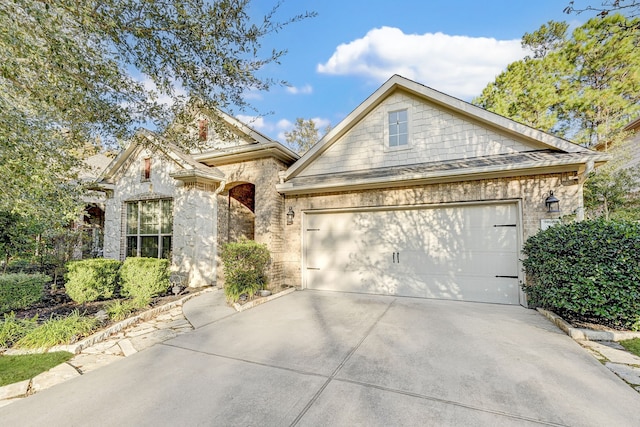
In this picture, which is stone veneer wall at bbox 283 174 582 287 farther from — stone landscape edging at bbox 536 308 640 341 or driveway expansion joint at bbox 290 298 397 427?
driveway expansion joint at bbox 290 298 397 427

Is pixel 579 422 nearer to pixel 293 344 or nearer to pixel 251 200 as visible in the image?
pixel 293 344

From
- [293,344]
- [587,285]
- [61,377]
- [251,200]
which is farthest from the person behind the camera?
[251,200]

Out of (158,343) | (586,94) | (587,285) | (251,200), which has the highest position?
(586,94)

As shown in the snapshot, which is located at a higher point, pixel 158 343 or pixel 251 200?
pixel 251 200

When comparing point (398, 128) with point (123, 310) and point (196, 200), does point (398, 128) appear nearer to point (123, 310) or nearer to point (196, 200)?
point (196, 200)

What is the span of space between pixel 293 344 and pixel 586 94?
757 inches

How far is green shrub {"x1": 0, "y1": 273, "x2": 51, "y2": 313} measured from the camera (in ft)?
17.1

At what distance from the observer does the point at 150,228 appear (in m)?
8.87

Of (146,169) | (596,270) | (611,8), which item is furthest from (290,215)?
(611,8)

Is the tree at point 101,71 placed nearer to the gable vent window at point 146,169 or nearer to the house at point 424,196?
the house at point 424,196

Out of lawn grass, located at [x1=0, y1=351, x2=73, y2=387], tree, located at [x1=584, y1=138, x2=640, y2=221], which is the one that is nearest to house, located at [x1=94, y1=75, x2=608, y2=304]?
lawn grass, located at [x1=0, y1=351, x2=73, y2=387]

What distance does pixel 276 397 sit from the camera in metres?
2.55

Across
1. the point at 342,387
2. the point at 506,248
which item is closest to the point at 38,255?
the point at 342,387

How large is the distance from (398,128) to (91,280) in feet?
27.8
